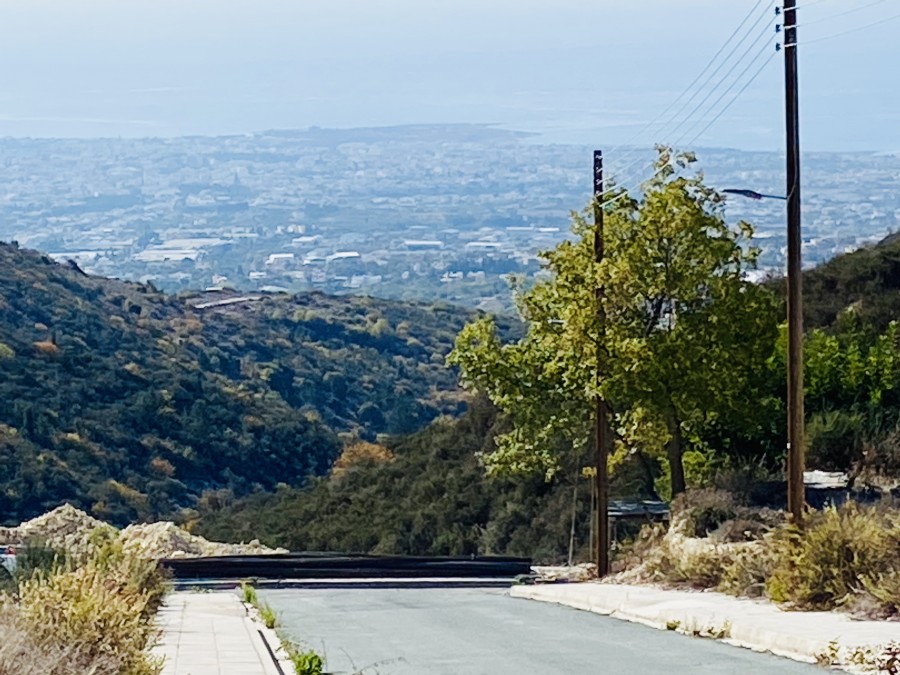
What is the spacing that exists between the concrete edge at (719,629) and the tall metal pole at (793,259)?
2771 mm

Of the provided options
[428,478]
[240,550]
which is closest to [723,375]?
[240,550]

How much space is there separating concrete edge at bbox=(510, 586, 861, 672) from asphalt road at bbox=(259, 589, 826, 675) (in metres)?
0.23

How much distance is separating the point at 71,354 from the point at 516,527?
1216 inches

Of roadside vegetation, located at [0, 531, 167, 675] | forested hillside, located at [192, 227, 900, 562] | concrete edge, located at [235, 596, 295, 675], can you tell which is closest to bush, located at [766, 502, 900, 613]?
concrete edge, located at [235, 596, 295, 675]

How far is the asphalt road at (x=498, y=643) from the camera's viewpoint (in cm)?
1549

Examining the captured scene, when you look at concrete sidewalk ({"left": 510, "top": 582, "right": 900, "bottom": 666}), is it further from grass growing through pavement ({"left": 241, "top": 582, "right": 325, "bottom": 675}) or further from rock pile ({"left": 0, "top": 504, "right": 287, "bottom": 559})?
rock pile ({"left": 0, "top": 504, "right": 287, "bottom": 559})

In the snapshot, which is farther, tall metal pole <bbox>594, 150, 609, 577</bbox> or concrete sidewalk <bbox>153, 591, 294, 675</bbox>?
tall metal pole <bbox>594, 150, 609, 577</bbox>

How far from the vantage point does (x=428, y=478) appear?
5775cm

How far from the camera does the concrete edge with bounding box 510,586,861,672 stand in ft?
52.2

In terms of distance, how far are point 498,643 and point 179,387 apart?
5802 cm

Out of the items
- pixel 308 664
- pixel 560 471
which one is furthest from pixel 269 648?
pixel 560 471

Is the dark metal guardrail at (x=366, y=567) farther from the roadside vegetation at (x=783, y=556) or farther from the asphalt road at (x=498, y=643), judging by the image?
the asphalt road at (x=498, y=643)

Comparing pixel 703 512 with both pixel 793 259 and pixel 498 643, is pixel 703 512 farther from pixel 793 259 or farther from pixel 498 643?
pixel 498 643

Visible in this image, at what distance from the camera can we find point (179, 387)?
75062 millimetres
